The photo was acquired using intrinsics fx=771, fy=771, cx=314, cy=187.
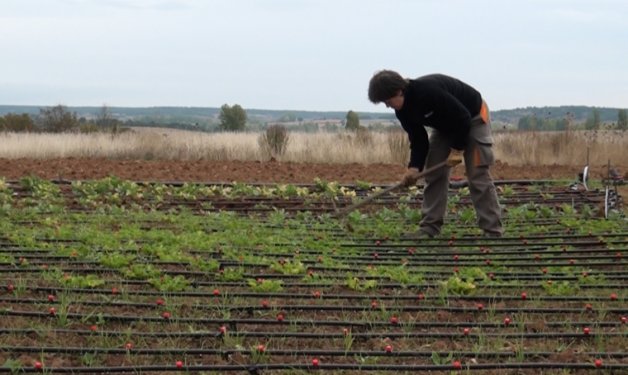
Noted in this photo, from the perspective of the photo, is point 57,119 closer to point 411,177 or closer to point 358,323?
point 411,177

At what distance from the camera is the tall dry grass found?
13844 millimetres

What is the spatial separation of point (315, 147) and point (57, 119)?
470 inches

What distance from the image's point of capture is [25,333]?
356cm

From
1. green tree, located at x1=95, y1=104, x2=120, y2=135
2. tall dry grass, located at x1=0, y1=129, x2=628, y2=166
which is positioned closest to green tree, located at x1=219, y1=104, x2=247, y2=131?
green tree, located at x1=95, y1=104, x2=120, y2=135

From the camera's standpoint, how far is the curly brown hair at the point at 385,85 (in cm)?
537

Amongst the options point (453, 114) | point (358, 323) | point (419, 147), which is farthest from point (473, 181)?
point (358, 323)

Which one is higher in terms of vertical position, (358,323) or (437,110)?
(437,110)

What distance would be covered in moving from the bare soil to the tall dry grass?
1.15m

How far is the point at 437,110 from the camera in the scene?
5.56m

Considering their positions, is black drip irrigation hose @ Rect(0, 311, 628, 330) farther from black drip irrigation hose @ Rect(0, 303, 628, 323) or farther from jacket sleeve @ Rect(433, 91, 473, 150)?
jacket sleeve @ Rect(433, 91, 473, 150)

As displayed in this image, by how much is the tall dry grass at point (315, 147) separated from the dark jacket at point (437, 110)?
7.61 m

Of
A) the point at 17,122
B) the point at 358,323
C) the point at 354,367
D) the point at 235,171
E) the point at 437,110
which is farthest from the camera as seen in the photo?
the point at 17,122

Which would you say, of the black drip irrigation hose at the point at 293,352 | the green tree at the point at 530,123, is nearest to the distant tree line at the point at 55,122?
the green tree at the point at 530,123

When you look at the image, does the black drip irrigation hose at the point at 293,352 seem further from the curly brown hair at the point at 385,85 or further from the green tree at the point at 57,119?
the green tree at the point at 57,119
